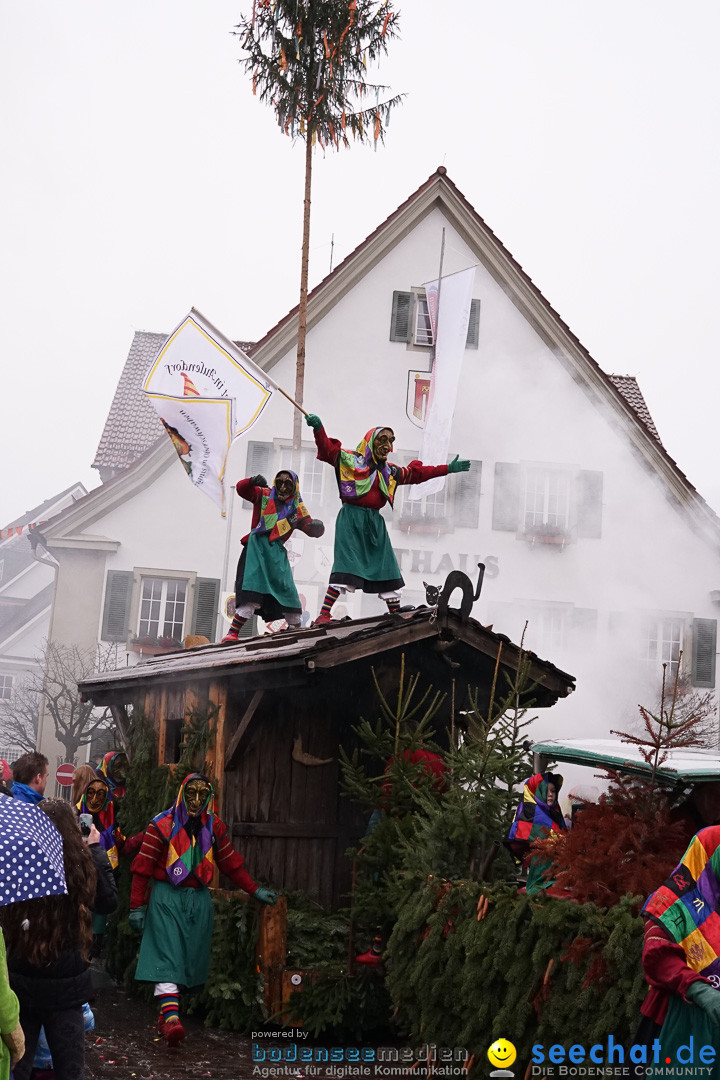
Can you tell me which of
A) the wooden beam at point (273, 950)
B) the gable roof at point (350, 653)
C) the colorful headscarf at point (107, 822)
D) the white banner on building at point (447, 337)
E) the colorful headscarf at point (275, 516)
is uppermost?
the white banner on building at point (447, 337)

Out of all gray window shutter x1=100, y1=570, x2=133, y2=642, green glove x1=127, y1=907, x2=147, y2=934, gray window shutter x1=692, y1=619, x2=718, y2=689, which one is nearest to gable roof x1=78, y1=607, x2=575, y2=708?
green glove x1=127, y1=907, x2=147, y2=934

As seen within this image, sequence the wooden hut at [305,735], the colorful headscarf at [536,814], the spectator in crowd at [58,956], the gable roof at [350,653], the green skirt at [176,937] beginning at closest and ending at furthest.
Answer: the spectator in crowd at [58,956]
the colorful headscarf at [536,814]
the green skirt at [176,937]
the gable roof at [350,653]
the wooden hut at [305,735]

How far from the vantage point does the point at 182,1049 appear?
26.0 ft

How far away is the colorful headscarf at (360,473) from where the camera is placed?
11.3 metres

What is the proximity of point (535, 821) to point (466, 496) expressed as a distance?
Answer: 18.4m

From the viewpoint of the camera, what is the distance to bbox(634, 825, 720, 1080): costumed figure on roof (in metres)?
4.38

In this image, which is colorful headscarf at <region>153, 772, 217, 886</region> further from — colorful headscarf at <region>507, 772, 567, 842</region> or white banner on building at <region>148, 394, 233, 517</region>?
white banner on building at <region>148, 394, 233, 517</region>

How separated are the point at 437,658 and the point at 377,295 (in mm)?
18205

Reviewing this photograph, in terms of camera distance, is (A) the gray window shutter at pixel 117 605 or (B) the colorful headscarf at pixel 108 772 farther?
(A) the gray window shutter at pixel 117 605

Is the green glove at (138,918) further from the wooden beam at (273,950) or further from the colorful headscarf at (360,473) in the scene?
the colorful headscarf at (360,473)

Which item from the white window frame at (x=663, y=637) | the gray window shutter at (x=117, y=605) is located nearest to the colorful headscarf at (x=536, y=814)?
the white window frame at (x=663, y=637)

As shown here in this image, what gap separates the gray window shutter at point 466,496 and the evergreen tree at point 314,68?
3795 mm

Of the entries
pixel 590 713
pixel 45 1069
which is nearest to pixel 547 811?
pixel 45 1069

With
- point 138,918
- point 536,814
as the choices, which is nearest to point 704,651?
point 536,814
